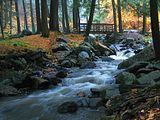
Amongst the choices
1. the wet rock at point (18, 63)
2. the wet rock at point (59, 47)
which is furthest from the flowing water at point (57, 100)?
the wet rock at point (59, 47)

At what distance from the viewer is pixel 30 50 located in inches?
586

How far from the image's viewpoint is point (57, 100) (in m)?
9.71

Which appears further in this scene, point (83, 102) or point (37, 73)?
point (37, 73)

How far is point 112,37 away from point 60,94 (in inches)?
813

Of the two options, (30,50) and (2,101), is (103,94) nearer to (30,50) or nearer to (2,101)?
(2,101)

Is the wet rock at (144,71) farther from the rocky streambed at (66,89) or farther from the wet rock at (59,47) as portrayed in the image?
the wet rock at (59,47)

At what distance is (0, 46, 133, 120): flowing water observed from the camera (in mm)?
8203

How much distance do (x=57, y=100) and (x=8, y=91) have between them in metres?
1.95

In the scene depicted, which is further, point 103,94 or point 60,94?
point 60,94

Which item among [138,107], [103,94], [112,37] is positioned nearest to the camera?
[138,107]

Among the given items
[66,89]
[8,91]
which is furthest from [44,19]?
[8,91]

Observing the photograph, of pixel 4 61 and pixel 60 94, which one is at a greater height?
pixel 4 61

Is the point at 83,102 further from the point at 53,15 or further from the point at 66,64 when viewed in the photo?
the point at 53,15

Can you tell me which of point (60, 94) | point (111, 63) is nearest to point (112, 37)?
point (111, 63)
